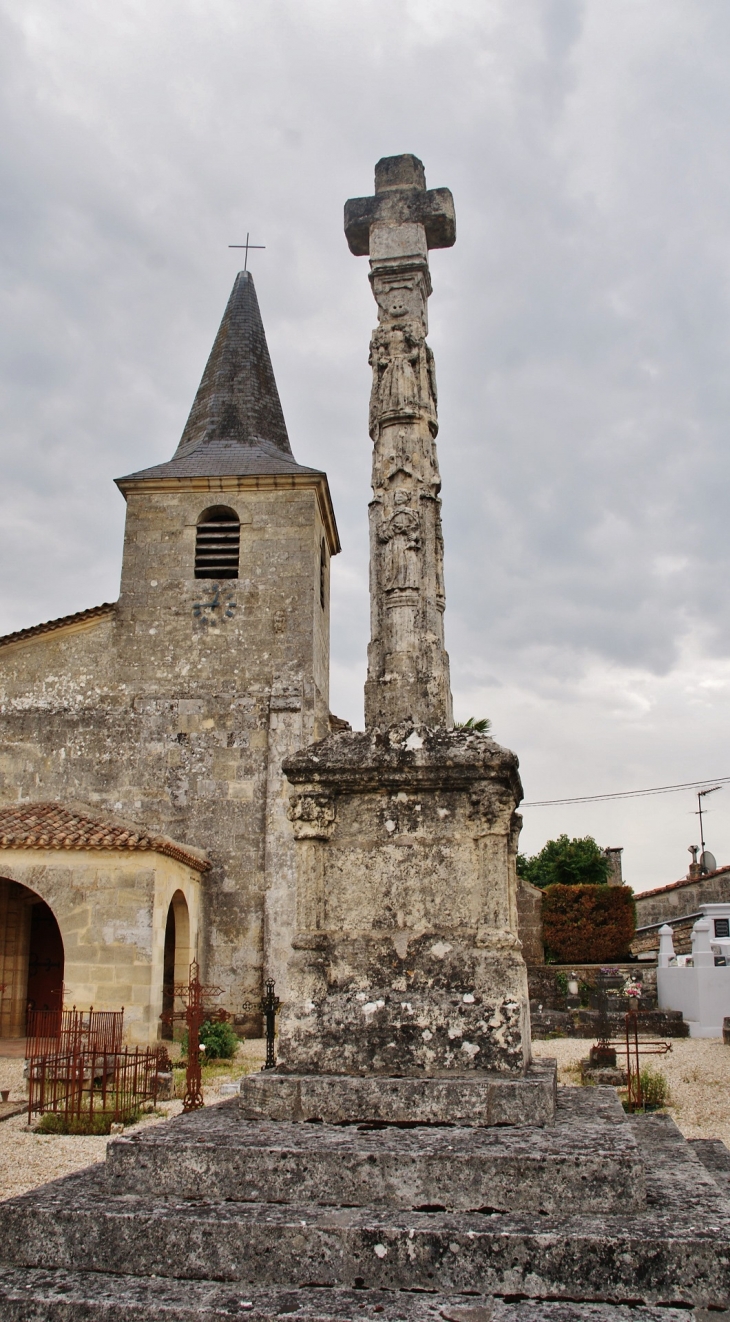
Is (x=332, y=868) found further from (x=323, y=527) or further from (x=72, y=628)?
(x=323, y=527)

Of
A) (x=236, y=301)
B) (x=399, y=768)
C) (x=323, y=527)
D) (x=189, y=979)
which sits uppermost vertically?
(x=236, y=301)

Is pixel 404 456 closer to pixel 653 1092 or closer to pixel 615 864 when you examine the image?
pixel 653 1092

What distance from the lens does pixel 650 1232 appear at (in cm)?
306

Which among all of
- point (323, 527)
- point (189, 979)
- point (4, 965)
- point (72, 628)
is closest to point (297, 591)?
point (323, 527)

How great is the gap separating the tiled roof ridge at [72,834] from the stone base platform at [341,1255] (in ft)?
31.9

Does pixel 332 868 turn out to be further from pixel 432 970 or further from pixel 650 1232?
pixel 650 1232

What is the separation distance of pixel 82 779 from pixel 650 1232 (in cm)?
1412

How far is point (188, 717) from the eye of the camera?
53.2 feet

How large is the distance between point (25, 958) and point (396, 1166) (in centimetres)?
1334

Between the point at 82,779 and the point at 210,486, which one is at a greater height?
the point at 210,486

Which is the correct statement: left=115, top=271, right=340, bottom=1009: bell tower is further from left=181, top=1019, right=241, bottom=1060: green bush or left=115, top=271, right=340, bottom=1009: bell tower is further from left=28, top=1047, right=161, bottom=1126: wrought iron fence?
left=28, top=1047, right=161, bottom=1126: wrought iron fence

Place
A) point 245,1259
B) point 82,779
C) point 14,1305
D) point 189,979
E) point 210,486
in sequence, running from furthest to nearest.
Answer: point 210,486
point 82,779
point 189,979
point 245,1259
point 14,1305

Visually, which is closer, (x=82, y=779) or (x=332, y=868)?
(x=332, y=868)

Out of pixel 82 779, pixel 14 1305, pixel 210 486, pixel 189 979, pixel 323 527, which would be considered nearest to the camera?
pixel 14 1305
